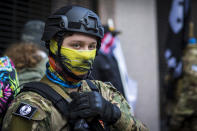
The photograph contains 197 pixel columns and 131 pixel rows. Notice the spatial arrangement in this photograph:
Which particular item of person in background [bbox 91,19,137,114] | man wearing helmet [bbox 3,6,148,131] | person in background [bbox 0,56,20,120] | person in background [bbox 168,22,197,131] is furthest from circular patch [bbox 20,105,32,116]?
person in background [bbox 168,22,197,131]

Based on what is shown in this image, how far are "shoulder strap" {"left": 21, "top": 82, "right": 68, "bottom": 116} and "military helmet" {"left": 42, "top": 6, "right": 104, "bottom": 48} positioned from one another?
12.7 inches

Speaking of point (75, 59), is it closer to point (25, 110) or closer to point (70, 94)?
point (70, 94)

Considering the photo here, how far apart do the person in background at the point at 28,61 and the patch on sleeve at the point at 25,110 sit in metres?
1.33

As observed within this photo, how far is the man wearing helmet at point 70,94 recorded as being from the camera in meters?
1.79

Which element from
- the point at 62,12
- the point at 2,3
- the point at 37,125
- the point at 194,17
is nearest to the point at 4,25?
the point at 2,3

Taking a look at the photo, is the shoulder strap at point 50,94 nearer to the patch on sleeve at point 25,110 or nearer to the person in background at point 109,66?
the patch on sleeve at point 25,110

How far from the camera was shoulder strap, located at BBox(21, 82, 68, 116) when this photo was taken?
1864mm

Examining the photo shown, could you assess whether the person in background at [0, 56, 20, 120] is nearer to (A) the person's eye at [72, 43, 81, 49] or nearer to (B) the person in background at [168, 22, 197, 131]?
(A) the person's eye at [72, 43, 81, 49]

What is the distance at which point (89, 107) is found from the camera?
1.77 metres

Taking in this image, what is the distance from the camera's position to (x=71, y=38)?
79.2 inches

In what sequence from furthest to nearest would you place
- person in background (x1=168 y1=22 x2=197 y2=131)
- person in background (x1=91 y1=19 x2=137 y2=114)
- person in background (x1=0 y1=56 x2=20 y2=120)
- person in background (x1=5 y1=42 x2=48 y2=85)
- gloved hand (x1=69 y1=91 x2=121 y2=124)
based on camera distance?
person in background (x1=168 y1=22 x2=197 y2=131) → person in background (x1=91 y1=19 x2=137 y2=114) → person in background (x1=5 y1=42 x2=48 y2=85) → person in background (x1=0 y1=56 x2=20 y2=120) → gloved hand (x1=69 y1=91 x2=121 y2=124)

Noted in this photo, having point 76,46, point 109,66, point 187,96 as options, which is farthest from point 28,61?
point 187,96

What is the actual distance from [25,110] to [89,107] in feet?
1.16

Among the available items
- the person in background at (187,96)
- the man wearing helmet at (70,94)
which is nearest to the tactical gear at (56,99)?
the man wearing helmet at (70,94)
